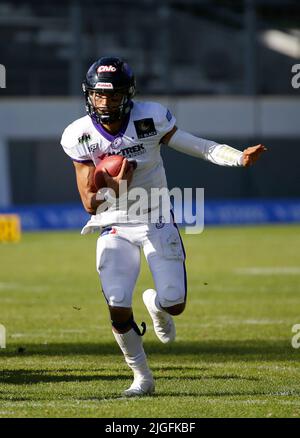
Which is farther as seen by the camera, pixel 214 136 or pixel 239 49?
pixel 239 49

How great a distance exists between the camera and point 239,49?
100ft

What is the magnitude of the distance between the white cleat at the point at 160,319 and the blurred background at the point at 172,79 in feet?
69.9

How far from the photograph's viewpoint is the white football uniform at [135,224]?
584cm

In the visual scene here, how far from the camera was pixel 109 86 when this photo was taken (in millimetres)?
5875

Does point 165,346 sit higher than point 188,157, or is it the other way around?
point 165,346

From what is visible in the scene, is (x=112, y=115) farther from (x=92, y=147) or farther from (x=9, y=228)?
(x=9, y=228)

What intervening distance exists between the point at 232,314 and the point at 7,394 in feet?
15.6

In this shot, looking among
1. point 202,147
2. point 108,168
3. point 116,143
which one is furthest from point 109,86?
point 202,147

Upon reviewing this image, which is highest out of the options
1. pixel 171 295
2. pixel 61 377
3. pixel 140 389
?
pixel 171 295

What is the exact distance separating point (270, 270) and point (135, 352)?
915 cm

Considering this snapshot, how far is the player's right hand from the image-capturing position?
5.77 m

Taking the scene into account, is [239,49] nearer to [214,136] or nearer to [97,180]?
[214,136]

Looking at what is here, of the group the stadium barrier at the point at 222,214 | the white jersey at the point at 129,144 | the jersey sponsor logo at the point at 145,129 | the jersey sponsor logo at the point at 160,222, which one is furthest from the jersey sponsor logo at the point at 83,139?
the stadium barrier at the point at 222,214

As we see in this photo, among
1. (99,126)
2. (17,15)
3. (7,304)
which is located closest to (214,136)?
(17,15)
